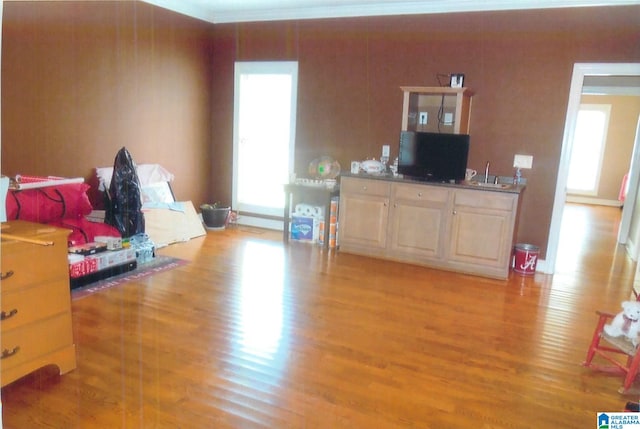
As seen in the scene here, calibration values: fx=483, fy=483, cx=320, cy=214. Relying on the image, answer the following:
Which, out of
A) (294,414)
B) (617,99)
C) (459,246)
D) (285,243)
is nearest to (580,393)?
(294,414)

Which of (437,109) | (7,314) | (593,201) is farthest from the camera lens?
(593,201)

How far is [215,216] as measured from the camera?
5887 mm

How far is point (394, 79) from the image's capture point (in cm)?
525

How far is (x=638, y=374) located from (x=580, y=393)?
0.47 metres

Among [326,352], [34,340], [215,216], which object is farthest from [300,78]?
[34,340]

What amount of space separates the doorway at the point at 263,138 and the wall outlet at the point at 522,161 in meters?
2.53

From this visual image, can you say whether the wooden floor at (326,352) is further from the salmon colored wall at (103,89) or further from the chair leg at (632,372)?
the salmon colored wall at (103,89)

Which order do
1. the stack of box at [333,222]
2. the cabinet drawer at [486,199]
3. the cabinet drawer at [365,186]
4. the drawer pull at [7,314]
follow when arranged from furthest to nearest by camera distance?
the stack of box at [333,222] < the cabinet drawer at [365,186] < the cabinet drawer at [486,199] < the drawer pull at [7,314]

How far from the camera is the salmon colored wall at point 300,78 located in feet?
13.8

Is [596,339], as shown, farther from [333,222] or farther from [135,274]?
[135,274]

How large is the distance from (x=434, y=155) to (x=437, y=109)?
24.3 inches

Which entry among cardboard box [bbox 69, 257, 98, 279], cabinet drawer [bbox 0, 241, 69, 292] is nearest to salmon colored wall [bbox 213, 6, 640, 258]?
cardboard box [bbox 69, 257, 98, 279]

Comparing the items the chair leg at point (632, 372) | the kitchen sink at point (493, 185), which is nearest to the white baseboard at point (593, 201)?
the kitchen sink at point (493, 185)

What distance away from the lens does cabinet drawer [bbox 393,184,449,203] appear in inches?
181
